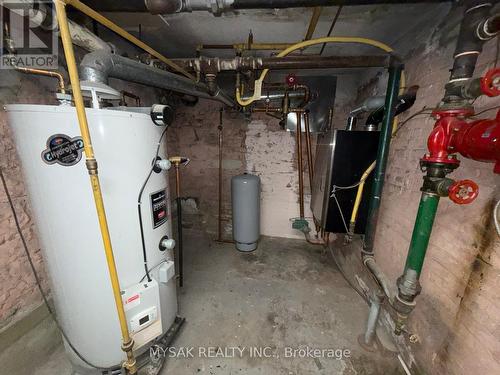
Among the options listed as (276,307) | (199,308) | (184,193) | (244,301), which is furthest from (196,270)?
(184,193)

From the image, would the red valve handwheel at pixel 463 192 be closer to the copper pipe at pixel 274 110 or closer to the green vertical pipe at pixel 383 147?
the green vertical pipe at pixel 383 147

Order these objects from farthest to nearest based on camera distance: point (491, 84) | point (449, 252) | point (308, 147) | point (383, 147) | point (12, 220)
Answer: point (308, 147) → point (383, 147) → point (12, 220) → point (449, 252) → point (491, 84)

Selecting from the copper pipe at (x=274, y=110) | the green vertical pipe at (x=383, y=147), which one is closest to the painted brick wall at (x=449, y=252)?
the green vertical pipe at (x=383, y=147)

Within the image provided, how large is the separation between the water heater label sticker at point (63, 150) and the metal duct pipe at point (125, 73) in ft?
1.01

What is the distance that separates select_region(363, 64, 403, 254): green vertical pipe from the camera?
55.1 inches

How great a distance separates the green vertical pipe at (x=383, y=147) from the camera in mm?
1398

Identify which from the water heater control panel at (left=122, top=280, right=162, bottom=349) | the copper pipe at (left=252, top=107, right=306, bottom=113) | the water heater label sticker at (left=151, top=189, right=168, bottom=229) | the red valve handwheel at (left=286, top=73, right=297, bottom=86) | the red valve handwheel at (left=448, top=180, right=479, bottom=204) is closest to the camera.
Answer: the red valve handwheel at (left=448, top=180, right=479, bottom=204)

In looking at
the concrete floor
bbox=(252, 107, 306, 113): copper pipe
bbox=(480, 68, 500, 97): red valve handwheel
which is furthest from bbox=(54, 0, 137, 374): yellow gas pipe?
bbox=(252, 107, 306, 113): copper pipe

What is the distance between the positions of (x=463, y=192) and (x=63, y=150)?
1729 millimetres

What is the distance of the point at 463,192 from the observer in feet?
2.78

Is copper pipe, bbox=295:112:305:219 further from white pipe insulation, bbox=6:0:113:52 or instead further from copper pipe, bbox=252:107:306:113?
white pipe insulation, bbox=6:0:113:52

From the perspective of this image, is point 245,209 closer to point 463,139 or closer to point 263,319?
point 263,319

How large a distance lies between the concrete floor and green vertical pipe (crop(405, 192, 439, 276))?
0.88 meters

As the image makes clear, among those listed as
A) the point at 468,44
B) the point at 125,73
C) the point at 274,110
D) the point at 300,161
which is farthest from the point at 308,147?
the point at 125,73
